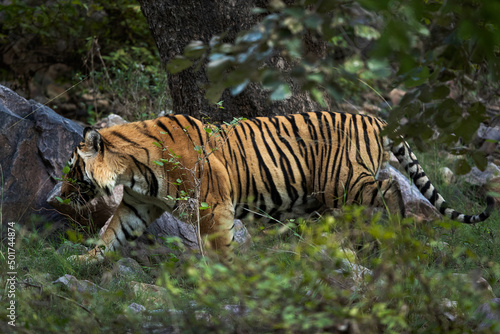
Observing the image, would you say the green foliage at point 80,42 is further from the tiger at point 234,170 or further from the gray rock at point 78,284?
the gray rock at point 78,284

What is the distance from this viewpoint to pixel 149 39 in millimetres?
8906

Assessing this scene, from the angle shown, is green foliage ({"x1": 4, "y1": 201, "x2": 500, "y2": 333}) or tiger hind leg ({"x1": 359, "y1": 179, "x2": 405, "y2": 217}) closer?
green foliage ({"x1": 4, "y1": 201, "x2": 500, "y2": 333})

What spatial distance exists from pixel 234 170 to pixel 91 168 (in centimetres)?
104

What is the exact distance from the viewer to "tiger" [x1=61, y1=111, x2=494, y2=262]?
12.7 feet

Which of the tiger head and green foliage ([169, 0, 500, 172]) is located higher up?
green foliage ([169, 0, 500, 172])

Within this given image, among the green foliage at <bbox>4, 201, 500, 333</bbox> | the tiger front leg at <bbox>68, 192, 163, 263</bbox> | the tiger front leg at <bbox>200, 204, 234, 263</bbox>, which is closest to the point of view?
the green foliage at <bbox>4, 201, 500, 333</bbox>

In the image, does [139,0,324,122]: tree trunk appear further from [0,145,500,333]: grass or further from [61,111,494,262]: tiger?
[0,145,500,333]: grass

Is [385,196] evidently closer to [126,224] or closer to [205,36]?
[126,224]

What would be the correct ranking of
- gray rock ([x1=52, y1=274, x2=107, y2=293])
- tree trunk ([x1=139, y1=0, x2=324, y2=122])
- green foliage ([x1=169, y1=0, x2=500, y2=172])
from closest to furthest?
1. green foliage ([x1=169, y1=0, x2=500, y2=172])
2. gray rock ([x1=52, y1=274, x2=107, y2=293])
3. tree trunk ([x1=139, y1=0, x2=324, y2=122])

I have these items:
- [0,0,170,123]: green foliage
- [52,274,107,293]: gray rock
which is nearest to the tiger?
[52,274,107,293]: gray rock

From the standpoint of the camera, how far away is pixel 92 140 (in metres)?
3.84

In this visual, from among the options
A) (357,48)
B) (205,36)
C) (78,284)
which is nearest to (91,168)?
(78,284)

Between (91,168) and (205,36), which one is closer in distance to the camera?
(91,168)

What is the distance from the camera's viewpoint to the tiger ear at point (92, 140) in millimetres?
3816
